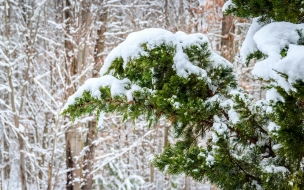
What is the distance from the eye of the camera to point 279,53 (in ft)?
4.50

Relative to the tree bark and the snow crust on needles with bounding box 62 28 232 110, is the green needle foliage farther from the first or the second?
the tree bark

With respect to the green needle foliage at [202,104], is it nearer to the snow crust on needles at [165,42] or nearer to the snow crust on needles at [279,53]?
the snow crust on needles at [165,42]

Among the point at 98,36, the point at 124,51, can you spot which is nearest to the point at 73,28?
the point at 98,36

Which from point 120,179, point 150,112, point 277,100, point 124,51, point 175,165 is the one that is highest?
point 124,51

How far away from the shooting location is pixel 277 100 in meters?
1.39

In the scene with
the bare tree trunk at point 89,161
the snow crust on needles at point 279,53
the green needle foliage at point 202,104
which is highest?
the snow crust on needles at point 279,53

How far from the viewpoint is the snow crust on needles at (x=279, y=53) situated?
122cm

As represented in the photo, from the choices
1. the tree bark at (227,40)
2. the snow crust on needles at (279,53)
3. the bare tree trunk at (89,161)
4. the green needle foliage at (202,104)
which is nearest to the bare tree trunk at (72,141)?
the bare tree trunk at (89,161)

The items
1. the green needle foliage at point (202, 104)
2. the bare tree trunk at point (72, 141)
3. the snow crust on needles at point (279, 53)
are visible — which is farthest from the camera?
the bare tree trunk at point (72, 141)

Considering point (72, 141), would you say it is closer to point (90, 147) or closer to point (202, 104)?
point (90, 147)

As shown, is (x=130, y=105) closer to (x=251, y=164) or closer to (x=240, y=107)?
(x=240, y=107)

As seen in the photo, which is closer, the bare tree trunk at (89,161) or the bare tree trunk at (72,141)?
the bare tree trunk at (72,141)

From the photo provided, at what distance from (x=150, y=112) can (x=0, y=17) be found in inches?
363

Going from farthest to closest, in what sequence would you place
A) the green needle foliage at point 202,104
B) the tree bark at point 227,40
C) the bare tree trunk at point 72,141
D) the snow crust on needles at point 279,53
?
the tree bark at point 227,40, the bare tree trunk at point 72,141, the green needle foliage at point 202,104, the snow crust on needles at point 279,53
